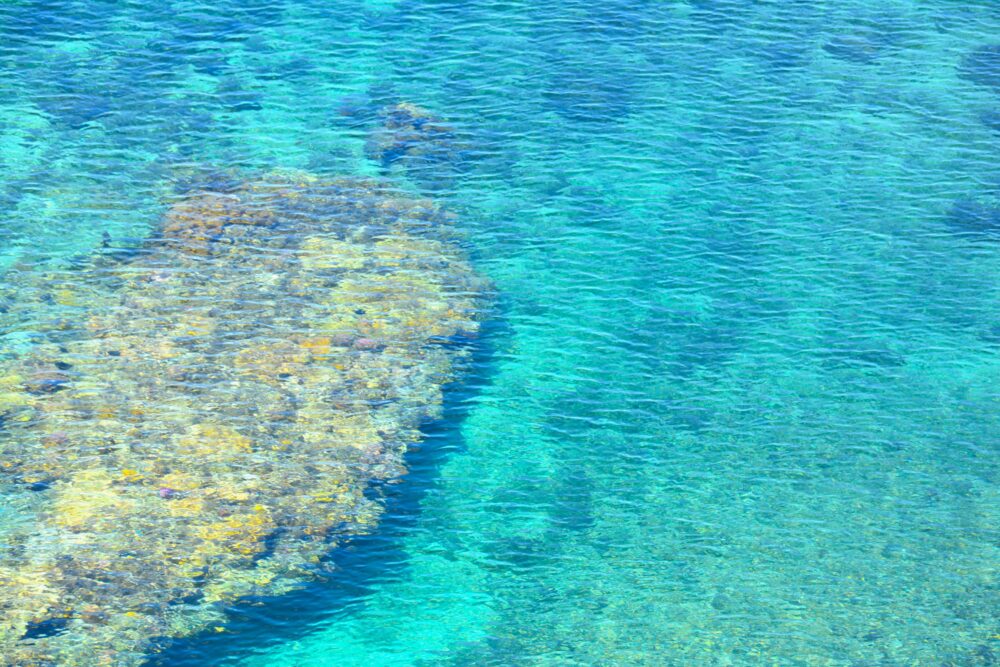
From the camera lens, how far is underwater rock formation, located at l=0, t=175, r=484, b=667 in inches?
711

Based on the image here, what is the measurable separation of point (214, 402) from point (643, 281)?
36.3ft

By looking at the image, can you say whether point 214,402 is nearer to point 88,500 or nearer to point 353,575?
point 88,500

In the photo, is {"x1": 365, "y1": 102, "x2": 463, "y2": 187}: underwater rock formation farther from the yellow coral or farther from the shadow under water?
the yellow coral

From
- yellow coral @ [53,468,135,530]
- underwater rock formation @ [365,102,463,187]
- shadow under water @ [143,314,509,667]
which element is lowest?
shadow under water @ [143,314,509,667]

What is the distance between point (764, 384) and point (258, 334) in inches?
460

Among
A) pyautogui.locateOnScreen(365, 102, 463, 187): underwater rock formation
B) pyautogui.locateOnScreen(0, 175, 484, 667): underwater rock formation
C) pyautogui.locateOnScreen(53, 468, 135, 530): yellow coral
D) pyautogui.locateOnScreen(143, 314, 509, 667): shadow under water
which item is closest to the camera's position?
pyautogui.locateOnScreen(143, 314, 509, 667): shadow under water

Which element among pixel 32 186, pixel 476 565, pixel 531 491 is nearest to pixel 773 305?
pixel 531 491

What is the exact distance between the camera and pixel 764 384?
23.5m

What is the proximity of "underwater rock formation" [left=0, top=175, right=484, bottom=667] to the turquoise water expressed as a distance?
0.86m

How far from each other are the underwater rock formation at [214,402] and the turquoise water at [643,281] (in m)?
0.86

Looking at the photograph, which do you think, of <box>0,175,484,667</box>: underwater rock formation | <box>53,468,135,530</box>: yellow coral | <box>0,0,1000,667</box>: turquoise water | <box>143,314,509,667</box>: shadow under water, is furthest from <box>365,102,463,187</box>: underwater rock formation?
<box>53,468,135,530</box>: yellow coral

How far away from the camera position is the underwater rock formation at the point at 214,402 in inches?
711

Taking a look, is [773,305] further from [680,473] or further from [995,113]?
[995,113]

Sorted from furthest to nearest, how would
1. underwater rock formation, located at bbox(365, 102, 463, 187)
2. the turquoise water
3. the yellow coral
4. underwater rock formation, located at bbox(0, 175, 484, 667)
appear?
underwater rock formation, located at bbox(365, 102, 463, 187) → the yellow coral → the turquoise water → underwater rock formation, located at bbox(0, 175, 484, 667)
